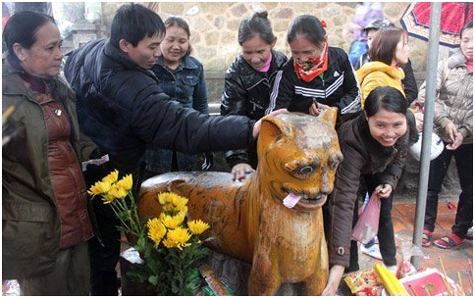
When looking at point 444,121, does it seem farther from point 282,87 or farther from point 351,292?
point 351,292

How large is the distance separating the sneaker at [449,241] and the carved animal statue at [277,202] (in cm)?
251

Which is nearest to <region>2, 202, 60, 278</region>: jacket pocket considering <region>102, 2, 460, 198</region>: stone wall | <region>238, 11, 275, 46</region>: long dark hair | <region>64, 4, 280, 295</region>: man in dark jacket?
<region>64, 4, 280, 295</region>: man in dark jacket

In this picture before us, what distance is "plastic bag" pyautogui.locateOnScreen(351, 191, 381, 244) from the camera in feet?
7.50

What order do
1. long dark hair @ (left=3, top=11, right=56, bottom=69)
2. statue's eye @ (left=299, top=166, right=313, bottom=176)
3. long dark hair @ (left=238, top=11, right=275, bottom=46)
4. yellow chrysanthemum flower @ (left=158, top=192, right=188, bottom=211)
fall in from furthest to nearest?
long dark hair @ (left=238, top=11, right=275, bottom=46) → long dark hair @ (left=3, top=11, right=56, bottom=69) → yellow chrysanthemum flower @ (left=158, top=192, right=188, bottom=211) → statue's eye @ (left=299, top=166, right=313, bottom=176)

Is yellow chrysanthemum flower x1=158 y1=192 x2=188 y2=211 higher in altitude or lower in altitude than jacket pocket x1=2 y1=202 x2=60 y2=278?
higher

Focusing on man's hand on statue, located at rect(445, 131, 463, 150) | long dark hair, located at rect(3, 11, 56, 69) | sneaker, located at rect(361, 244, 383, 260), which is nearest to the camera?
long dark hair, located at rect(3, 11, 56, 69)

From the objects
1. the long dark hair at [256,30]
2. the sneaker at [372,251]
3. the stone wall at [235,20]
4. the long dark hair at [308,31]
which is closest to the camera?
the long dark hair at [308,31]

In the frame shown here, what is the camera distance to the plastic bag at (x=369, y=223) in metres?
2.29

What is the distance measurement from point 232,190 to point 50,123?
2.84 ft

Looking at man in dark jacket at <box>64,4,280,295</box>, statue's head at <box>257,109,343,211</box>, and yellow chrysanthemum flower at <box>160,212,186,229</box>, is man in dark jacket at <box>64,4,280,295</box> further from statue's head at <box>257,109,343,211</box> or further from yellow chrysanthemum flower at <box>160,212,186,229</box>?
yellow chrysanthemum flower at <box>160,212,186,229</box>

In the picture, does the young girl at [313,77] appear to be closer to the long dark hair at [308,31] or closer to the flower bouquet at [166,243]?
the long dark hair at [308,31]

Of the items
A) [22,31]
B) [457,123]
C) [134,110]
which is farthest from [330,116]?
[457,123]

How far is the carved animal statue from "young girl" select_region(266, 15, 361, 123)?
0.59m

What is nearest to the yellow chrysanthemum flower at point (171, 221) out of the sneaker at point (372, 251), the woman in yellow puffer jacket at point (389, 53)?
the woman in yellow puffer jacket at point (389, 53)
